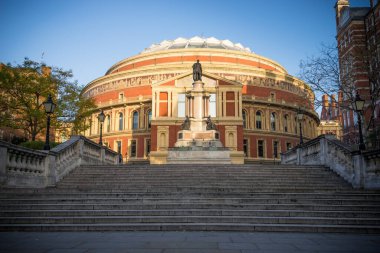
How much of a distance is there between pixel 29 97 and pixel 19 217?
83.6ft

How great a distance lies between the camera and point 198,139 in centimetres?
2733

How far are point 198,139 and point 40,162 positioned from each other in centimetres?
1518

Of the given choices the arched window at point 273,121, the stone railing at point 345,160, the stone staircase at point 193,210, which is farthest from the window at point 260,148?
the stone staircase at point 193,210

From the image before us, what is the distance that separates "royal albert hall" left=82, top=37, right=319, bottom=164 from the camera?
47375mm

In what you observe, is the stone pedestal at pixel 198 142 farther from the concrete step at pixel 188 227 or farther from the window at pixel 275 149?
the window at pixel 275 149

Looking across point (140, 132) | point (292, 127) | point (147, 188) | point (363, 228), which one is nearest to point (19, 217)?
point (147, 188)

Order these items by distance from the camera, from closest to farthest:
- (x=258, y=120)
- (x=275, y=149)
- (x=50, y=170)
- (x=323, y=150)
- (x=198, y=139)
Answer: (x=50, y=170)
(x=323, y=150)
(x=198, y=139)
(x=275, y=149)
(x=258, y=120)

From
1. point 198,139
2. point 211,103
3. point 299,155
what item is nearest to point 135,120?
point 211,103

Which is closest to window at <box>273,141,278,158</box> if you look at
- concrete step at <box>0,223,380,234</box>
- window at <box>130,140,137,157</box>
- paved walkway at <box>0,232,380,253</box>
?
window at <box>130,140,137,157</box>

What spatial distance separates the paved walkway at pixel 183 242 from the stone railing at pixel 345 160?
20.2 ft

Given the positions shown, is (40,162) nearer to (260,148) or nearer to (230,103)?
(230,103)

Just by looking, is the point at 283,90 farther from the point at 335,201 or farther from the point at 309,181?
the point at 335,201

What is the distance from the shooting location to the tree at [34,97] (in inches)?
1200

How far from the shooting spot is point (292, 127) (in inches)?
2354
